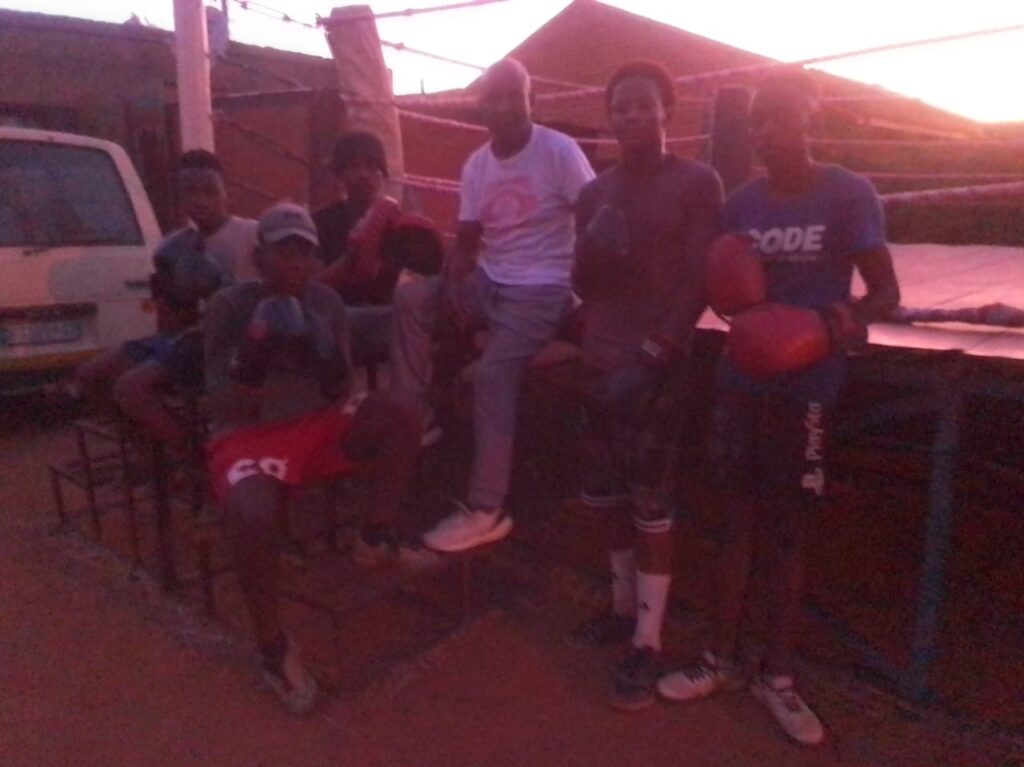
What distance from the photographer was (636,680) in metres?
3.12

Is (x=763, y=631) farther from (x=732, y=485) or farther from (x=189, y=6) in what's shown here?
(x=189, y=6)

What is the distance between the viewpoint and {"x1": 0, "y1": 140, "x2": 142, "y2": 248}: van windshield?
233 inches

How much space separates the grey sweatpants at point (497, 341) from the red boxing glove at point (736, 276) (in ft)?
2.93

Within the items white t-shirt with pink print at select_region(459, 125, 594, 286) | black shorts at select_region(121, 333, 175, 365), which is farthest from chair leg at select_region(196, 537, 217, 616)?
white t-shirt with pink print at select_region(459, 125, 594, 286)

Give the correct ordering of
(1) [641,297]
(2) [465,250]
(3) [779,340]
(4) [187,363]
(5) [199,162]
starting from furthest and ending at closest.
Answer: (5) [199,162], (4) [187,363], (2) [465,250], (1) [641,297], (3) [779,340]

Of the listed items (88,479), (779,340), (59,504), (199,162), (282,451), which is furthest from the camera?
(59,504)

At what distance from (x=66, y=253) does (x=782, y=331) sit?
4.82 m

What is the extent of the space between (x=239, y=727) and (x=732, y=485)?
1.72 m

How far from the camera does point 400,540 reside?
3.63m

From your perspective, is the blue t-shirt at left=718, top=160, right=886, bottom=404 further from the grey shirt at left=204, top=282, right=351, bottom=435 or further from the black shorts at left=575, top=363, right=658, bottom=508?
the grey shirt at left=204, top=282, right=351, bottom=435

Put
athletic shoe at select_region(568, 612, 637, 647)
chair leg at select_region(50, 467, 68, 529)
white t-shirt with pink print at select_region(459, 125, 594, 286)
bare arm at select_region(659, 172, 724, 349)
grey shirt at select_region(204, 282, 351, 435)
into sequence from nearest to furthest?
bare arm at select_region(659, 172, 724, 349)
grey shirt at select_region(204, 282, 351, 435)
athletic shoe at select_region(568, 612, 637, 647)
white t-shirt with pink print at select_region(459, 125, 594, 286)
chair leg at select_region(50, 467, 68, 529)

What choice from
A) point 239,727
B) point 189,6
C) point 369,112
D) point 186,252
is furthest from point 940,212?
point 239,727

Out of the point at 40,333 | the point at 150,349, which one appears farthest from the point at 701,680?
the point at 40,333

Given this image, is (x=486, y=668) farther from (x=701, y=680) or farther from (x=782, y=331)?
(x=782, y=331)
